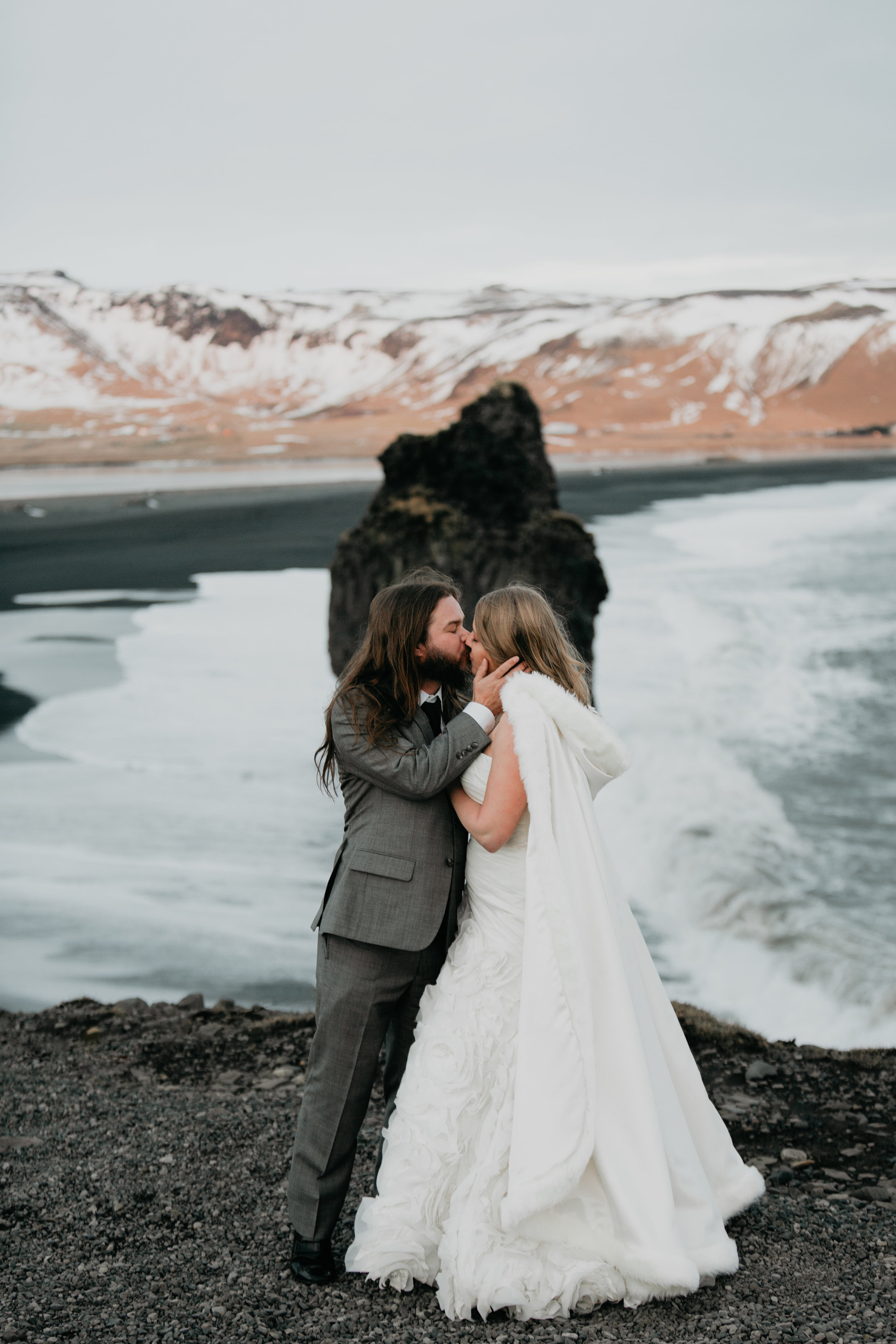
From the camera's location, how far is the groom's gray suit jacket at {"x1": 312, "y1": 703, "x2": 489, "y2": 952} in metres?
2.77

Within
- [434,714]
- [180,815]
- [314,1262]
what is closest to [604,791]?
[180,815]

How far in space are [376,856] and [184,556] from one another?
2834cm

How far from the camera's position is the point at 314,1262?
291 cm

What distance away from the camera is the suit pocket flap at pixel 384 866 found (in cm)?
283

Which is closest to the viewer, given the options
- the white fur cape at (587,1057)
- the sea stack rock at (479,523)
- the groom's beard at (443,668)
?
the white fur cape at (587,1057)

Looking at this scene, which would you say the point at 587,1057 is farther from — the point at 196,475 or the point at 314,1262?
the point at 196,475

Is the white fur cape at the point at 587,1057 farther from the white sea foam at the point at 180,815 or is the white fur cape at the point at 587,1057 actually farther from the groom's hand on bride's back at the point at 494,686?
the white sea foam at the point at 180,815

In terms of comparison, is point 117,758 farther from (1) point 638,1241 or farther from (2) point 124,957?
(1) point 638,1241

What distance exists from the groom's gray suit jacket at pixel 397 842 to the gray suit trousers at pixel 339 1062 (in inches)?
2.6

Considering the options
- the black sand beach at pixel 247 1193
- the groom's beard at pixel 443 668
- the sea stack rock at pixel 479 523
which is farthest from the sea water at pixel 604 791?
the groom's beard at pixel 443 668

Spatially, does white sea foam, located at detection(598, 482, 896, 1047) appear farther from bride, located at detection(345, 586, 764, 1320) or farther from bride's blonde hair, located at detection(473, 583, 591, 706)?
bride's blonde hair, located at detection(473, 583, 591, 706)

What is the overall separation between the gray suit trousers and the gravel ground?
0.89 ft

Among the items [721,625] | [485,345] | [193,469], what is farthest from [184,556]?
[721,625]

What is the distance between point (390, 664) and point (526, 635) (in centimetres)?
38
